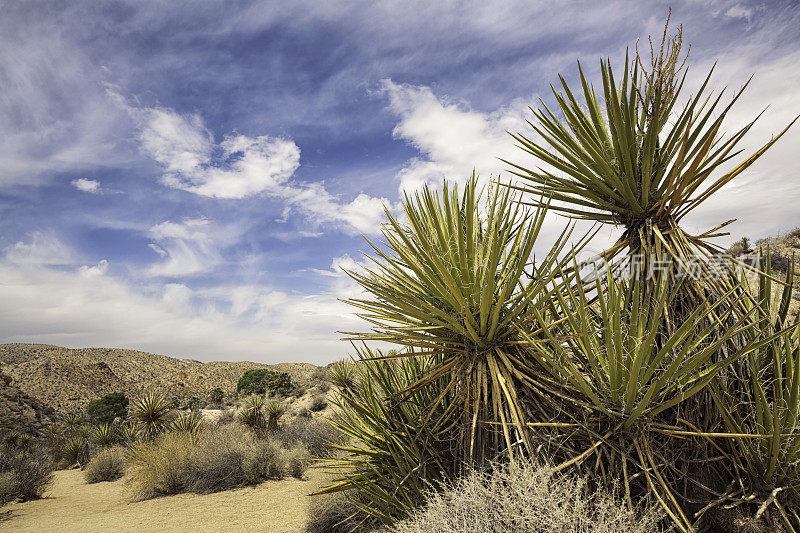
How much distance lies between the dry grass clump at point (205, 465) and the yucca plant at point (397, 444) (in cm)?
796

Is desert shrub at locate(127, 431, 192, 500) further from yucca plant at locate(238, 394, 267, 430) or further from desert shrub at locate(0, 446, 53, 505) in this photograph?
yucca plant at locate(238, 394, 267, 430)

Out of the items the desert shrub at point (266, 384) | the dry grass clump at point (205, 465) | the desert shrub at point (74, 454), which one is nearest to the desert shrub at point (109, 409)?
the desert shrub at point (74, 454)

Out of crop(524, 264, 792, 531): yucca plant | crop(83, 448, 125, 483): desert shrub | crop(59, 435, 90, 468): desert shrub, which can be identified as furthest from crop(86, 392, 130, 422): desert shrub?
crop(524, 264, 792, 531): yucca plant

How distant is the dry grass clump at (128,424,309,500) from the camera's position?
10453 millimetres

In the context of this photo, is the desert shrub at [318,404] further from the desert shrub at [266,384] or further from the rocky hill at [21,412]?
the rocky hill at [21,412]

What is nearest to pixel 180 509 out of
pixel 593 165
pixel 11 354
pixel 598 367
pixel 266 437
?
pixel 266 437

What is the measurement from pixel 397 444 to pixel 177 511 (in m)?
7.79

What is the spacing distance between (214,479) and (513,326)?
10688 mm

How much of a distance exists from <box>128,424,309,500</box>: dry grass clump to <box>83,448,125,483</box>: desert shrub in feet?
12.7

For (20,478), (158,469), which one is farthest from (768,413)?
(20,478)

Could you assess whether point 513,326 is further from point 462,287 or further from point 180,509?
point 180,509

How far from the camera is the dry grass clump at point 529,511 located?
216 centimetres

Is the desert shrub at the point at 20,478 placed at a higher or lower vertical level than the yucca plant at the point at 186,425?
lower

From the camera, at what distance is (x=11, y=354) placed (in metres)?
37.7
